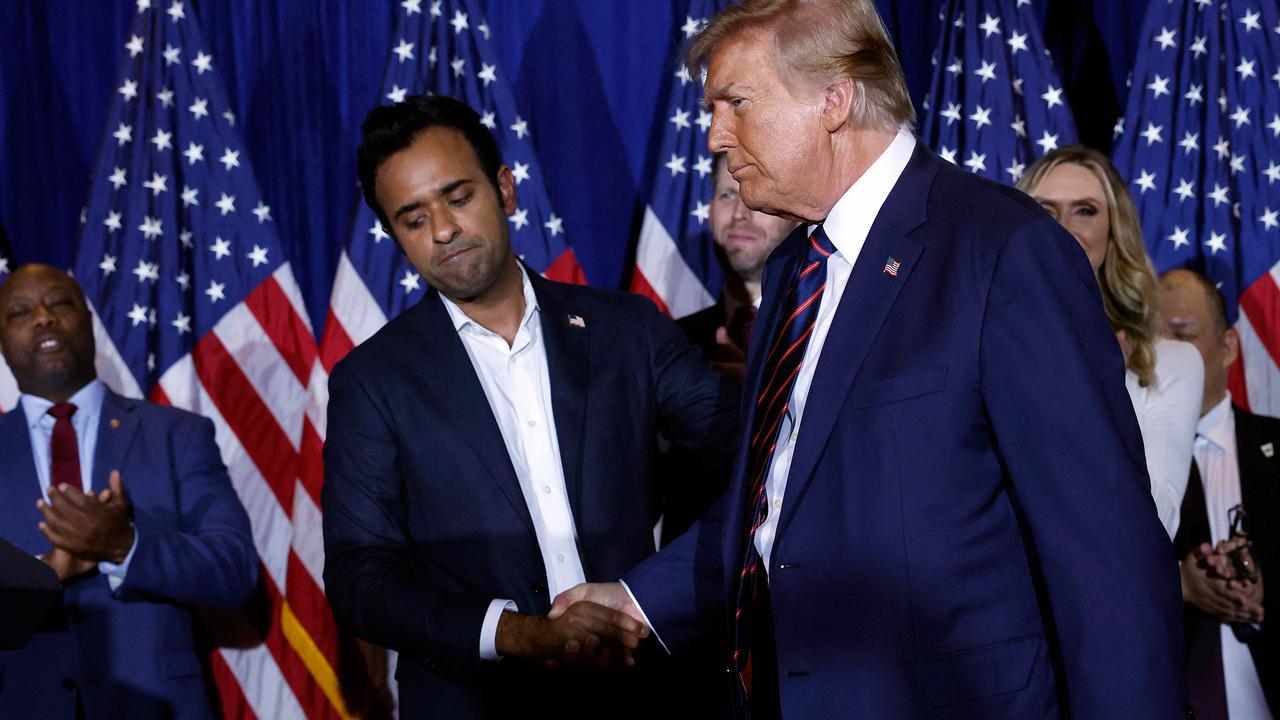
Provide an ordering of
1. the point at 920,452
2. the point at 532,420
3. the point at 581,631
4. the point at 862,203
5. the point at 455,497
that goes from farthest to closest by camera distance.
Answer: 1. the point at 532,420
2. the point at 455,497
3. the point at 581,631
4. the point at 862,203
5. the point at 920,452

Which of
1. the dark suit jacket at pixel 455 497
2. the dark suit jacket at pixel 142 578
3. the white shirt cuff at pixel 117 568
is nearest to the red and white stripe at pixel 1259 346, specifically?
the dark suit jacket at pixel 455 497

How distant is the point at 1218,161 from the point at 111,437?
3.47 meters

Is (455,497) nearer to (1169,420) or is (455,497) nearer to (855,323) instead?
(855,323)

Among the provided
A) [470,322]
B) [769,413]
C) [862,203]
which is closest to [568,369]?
[470,322]

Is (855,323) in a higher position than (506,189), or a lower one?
lower

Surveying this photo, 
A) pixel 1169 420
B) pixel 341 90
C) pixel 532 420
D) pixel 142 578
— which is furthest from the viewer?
pixel 341 90

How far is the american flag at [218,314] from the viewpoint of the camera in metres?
4.04

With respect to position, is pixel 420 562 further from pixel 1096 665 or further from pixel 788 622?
pixel 1096 665

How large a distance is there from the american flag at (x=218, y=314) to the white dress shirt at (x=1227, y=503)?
254cm

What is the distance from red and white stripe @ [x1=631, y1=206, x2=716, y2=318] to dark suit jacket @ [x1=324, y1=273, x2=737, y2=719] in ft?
5.57

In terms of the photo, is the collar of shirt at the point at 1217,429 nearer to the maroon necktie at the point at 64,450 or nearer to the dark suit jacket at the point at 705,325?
the dark suit jacket at the point at 705,325

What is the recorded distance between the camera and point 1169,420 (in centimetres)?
280

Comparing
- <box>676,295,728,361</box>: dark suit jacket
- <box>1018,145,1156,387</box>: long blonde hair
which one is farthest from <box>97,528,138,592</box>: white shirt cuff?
<box>1018,145,1156,387</box>: long blonde hair

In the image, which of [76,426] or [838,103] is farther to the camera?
[76,426]
